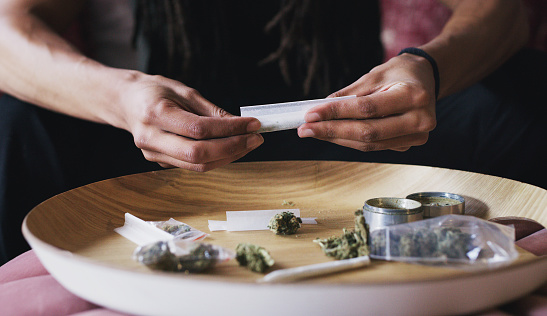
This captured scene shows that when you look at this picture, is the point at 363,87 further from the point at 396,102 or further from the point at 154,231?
the point at 154,231

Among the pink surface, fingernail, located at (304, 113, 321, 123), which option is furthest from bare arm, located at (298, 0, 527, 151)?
the pink surface

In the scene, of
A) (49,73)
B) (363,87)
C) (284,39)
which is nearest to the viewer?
(363,87)

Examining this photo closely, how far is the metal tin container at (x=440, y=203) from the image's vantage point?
518mm

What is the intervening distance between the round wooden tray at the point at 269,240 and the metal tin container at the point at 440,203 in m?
0.05

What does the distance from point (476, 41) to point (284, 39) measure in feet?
1.30

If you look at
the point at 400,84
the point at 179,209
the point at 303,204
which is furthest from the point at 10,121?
the point at 400,84

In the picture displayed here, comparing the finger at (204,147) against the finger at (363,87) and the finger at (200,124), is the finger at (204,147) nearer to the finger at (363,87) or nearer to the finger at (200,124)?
the finger at (200,124)

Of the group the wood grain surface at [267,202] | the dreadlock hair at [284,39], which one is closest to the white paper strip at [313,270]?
the wood grain surface at [267,202]

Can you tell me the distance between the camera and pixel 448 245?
0.40 metres

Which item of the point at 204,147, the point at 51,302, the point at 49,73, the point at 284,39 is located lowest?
the point at 51,302

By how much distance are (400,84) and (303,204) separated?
8.0 inches

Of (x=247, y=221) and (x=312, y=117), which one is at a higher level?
(x=312, y=117)

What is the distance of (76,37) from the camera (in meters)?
1.24

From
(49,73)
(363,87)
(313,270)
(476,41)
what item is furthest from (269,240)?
(476,41)
